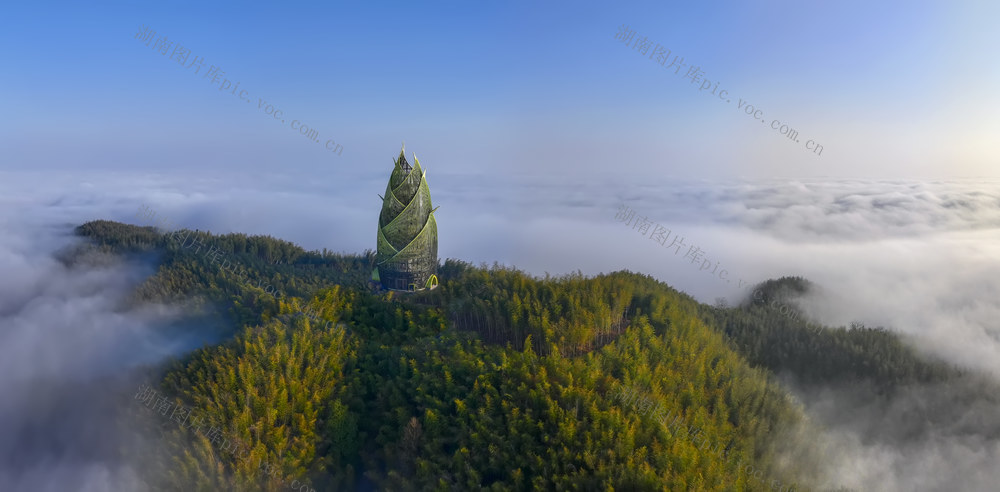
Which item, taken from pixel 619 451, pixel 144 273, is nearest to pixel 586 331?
pixel 619 451

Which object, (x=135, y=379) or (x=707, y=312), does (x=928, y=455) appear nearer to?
(x=707, y=312)

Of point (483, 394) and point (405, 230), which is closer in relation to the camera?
point (483, 394)

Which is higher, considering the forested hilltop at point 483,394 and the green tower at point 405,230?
the green tower at point 405,230

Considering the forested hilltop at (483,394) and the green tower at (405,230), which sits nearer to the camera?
the forested hilltop at (483,394)

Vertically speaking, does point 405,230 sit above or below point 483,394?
above
